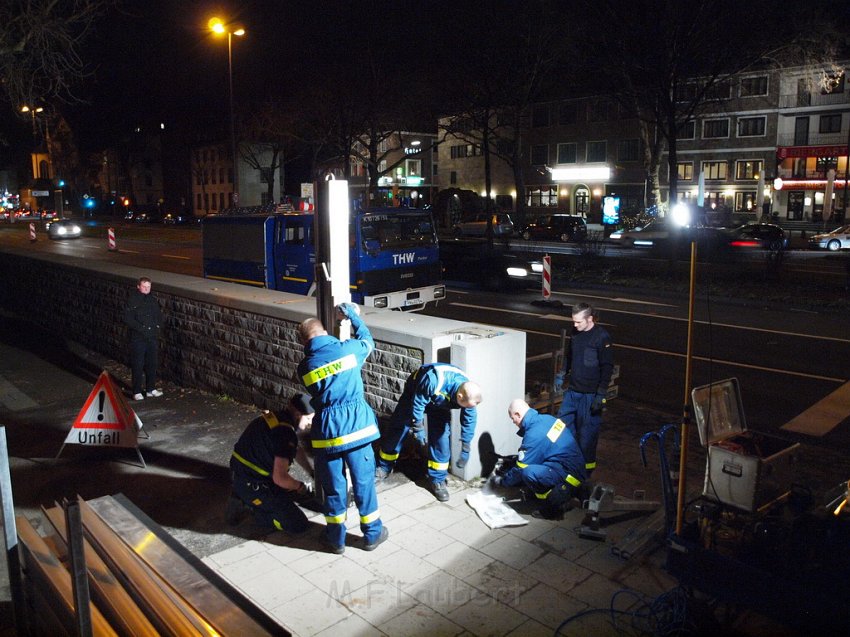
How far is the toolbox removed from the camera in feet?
15.2

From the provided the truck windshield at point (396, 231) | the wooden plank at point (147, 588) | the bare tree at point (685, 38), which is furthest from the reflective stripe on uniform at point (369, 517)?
the bare tree at point (685, 38)

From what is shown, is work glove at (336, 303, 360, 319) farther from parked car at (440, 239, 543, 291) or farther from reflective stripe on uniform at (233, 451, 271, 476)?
parked car at (440, 239, 543, 291)

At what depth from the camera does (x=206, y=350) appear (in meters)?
10.4

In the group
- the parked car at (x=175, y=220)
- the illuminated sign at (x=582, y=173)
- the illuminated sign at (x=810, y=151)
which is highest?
the illuminated sign at (x=810, y=151)

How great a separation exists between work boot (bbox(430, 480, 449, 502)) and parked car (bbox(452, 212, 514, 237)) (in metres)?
39.0

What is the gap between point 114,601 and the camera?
10.7 feet

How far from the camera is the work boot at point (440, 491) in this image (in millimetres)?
6328

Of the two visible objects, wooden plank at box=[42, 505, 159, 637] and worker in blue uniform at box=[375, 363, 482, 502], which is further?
worker in blue uniform at box=[375, 363, 482, 502]

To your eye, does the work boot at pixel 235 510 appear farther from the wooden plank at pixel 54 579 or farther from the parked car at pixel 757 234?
the parked car at pixel 757 234

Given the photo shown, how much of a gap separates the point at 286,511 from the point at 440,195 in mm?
52004

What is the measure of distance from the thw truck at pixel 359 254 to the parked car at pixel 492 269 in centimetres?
564

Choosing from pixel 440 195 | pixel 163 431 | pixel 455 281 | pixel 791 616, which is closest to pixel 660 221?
pixel 455 281

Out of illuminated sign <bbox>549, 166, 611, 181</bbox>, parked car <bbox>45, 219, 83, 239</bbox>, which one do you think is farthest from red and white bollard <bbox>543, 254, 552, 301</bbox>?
illuminated sign <bbox>549, 166, 611, 181</bbox>

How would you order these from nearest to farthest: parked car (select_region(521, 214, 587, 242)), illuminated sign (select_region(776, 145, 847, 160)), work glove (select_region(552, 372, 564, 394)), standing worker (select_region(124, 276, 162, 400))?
1. work glove (select_region(552, 372, 564, 394))
2. standing worker (select_region(124, 276, 162, 400))
3. parked car (select_region(521, 214, 587, 242))
4. illuminated sign (select_region(776, 145, 847, 160))
